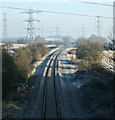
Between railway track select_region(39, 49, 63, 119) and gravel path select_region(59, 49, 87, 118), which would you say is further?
railway track select_region(39, 49, 63, 119)

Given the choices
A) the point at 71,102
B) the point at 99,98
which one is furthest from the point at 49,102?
the point at 99,98

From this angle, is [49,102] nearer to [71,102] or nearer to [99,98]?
[71,102]

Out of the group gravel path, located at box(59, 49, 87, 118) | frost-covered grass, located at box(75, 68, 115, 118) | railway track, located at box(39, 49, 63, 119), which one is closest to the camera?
frost-covered grass, located at box(75, 68, 115, 118)

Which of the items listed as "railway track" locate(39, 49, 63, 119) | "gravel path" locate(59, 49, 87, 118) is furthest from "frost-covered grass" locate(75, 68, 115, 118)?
"railway track" locate(39, 49, 63, 119)

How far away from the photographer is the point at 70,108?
11648 mm

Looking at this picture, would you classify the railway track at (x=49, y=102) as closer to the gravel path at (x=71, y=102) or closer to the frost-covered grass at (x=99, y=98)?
the gravel path at (x=71, y=102)

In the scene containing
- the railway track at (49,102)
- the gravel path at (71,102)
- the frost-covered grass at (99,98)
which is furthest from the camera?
the railway track at (49,102)

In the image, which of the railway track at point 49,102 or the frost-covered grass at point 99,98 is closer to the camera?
the frost-covered grass at point 99,98

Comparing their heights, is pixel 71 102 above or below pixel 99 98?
below

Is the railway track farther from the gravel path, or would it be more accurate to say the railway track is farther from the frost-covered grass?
the frost-covered grass

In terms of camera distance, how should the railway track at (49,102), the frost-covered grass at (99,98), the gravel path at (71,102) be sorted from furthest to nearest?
the railway track at (49,102), the gravel path at (71,102), the frost-covered grass at (99,98)

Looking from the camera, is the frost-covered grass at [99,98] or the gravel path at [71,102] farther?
the gravel path at [71,102]

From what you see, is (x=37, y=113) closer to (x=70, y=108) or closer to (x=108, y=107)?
(x=70, y=108)

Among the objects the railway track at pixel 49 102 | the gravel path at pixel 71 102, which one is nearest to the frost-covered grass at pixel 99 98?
the gravel path at pixel 71 102
